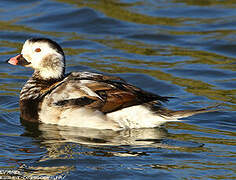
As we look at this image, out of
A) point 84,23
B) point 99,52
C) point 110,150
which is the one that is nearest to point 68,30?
point 84,23

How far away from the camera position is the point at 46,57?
790cm

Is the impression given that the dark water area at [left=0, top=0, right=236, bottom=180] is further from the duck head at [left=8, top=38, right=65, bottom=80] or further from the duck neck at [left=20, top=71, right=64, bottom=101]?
the duck head at [left=8, top=38, right=65, bottom=80]

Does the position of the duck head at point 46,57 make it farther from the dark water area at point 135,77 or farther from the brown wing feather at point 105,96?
the dark water area at point 135,77

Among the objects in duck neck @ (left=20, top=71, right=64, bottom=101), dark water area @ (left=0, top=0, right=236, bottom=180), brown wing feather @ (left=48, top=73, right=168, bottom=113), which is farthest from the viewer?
duck neck @ (left=20, top=71, right=64, bottom=101)

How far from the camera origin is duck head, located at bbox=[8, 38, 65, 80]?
7.89 m

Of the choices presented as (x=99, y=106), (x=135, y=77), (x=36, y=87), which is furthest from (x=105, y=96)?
(x=135, y=77)

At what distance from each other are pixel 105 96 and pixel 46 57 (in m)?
1.17

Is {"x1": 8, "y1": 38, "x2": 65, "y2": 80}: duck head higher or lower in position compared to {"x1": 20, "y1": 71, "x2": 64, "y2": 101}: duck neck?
higher

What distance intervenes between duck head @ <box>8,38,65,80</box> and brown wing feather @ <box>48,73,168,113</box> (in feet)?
1.84

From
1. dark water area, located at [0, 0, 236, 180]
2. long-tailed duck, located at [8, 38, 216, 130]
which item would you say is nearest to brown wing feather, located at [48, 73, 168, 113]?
long-tailed duck, located at [8, 38, 216, 130]

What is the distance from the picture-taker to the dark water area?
618 cm

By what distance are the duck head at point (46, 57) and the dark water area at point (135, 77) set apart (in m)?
0.71

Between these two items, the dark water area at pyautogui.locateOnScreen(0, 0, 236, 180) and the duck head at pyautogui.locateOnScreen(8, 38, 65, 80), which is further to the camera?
the duck head at pyautogui.locateOnScreen(8, 38, 65, 80)

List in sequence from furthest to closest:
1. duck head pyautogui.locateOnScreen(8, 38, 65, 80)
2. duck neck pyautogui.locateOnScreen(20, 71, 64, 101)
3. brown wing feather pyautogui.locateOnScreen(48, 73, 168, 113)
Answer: duck head pyautogui.locateOnScreen(8, 38, 65, 80)
duck neck pyautogui.locateOnScreen(20, 71, 64, 101)
brown wing feather pyautogui.locateOnScreen(48, 73, 168, 113)
